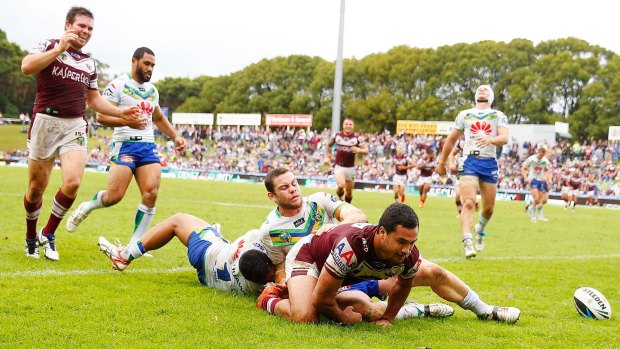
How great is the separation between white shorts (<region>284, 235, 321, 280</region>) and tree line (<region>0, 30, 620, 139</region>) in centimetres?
6253

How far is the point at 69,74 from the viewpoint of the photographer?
23.5 feet

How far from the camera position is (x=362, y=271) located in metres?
4.85

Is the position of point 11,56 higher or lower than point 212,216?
higher

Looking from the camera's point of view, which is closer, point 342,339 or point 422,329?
point 342,339

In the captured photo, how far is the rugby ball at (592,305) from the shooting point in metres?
5.69

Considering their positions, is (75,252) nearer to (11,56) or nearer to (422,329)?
(422,329)

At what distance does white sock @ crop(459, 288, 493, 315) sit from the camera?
17.7 feet

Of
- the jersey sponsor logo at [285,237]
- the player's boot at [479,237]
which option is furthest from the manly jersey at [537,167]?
the jersey sponsor logo at [285,237]

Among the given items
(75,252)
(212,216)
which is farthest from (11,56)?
(75,252)

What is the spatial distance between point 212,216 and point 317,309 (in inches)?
378

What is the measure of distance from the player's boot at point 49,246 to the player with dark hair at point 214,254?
0.70 m

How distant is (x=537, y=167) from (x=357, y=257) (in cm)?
1809

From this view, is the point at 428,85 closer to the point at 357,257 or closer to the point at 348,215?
the point at 348,215

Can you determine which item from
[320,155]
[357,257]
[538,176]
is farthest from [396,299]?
[320,155]
